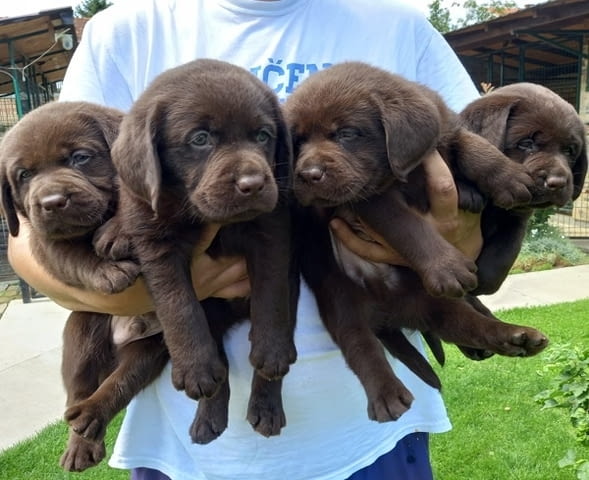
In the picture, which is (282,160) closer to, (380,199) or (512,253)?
(380,199)

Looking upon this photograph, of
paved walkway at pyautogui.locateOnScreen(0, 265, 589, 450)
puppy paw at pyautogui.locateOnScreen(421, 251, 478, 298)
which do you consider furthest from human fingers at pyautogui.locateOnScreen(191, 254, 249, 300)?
paved walkway at pyautogui.locateOnScreen(0, 265, 589, 450)

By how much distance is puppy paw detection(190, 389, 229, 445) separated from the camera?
1.99 m

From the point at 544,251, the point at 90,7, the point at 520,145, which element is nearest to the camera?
the point at 520,145

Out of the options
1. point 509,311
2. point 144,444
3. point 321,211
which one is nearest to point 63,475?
point 144,444

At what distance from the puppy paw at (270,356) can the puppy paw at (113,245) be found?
0.43m

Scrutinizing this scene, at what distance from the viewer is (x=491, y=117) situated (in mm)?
2207

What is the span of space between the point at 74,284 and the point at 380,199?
3.06 ft

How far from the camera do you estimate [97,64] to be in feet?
7.04

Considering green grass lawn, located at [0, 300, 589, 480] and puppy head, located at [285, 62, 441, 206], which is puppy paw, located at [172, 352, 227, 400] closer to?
puppy head, located at [285, 62, 441, 206]

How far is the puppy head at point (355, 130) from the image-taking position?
1.91 metres

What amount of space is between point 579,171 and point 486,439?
2804 mm

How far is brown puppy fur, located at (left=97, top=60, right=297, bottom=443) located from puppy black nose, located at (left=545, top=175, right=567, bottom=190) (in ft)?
2.56

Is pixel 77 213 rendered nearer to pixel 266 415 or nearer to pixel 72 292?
pixel 72 292

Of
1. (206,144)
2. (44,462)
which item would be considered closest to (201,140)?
(206,144)
